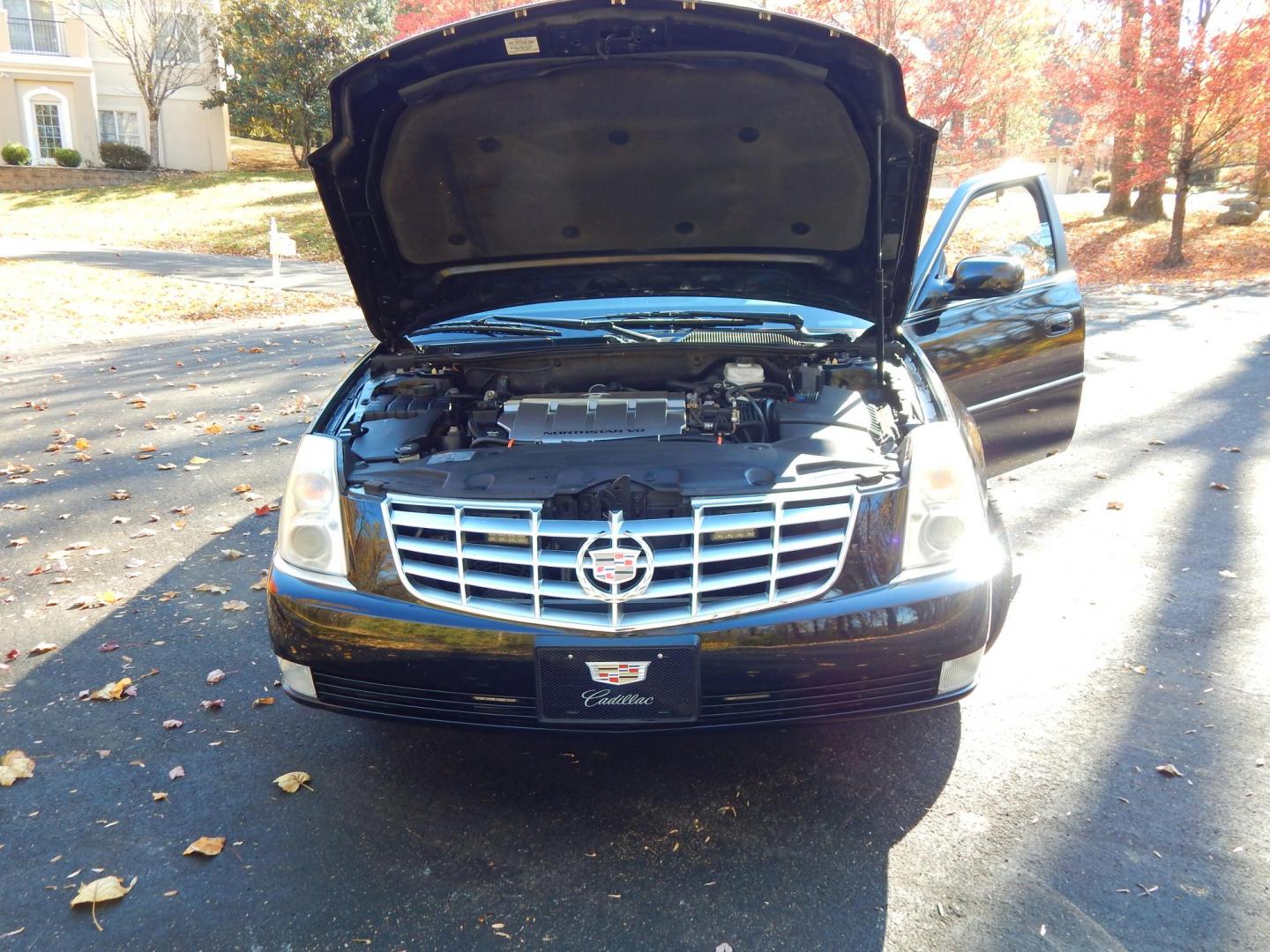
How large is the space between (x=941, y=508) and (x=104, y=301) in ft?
41.8

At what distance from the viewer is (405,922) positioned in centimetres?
225

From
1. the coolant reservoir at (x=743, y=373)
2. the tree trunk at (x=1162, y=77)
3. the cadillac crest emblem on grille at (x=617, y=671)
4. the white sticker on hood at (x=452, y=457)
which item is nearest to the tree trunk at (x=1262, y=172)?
the tree trunk at (x=1162, y=77)

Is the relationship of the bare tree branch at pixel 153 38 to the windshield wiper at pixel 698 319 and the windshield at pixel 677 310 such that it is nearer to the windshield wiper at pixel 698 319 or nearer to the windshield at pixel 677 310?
the windshield at pixel 677 310

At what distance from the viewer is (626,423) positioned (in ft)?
10.4

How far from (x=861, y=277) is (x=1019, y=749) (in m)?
1.80

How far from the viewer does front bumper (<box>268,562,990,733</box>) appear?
2416mm

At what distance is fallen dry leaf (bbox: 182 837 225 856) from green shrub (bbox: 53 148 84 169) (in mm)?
31334

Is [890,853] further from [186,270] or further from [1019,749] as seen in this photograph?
[186,270]

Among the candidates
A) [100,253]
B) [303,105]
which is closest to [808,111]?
[100,253]

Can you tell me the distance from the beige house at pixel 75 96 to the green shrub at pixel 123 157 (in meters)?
0.79

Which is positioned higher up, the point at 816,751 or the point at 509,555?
the point at 509,555

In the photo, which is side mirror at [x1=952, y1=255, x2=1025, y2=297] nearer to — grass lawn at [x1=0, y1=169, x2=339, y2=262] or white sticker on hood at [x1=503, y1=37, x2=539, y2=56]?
white sticker on hood at [x1=503, y1=37, x2=539, y2=56]

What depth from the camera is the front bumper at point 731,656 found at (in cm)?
242

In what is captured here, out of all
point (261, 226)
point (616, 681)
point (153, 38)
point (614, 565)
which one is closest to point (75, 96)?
point (153, 38)
